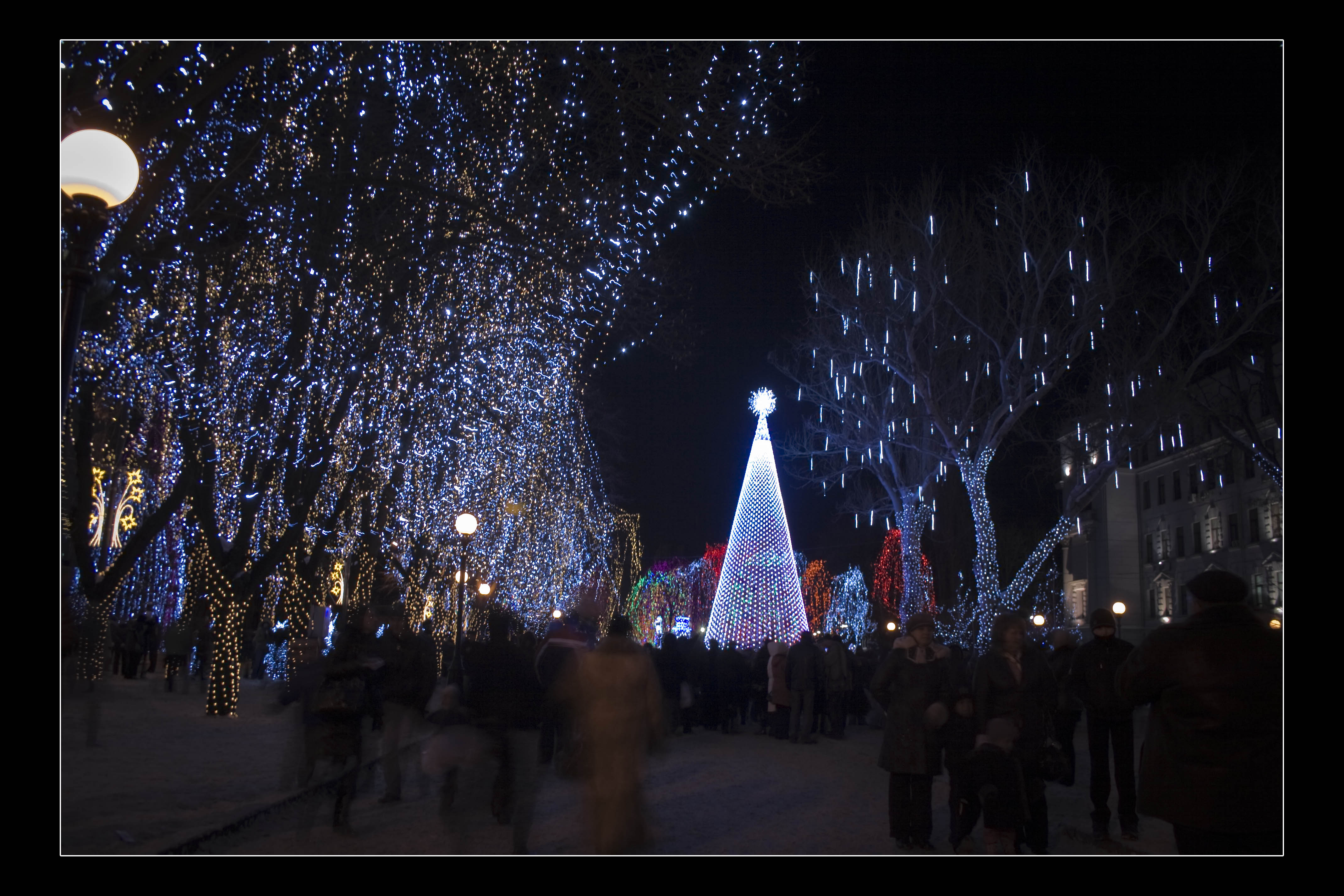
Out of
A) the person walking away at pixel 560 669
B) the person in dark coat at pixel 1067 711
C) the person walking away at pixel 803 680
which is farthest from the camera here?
the person walking away at pixel 803 680

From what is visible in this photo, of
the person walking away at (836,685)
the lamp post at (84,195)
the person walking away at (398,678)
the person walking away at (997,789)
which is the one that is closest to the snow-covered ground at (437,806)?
the person walking away at (398,678)

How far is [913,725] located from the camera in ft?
26.0

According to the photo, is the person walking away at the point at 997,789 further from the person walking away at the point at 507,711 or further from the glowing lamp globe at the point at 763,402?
the glowing lamp globe at the point at 763,402

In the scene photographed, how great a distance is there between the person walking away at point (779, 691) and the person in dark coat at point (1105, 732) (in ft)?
Result: 28.3

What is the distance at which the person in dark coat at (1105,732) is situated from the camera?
8.62 metres

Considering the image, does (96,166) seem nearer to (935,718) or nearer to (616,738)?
(616,738)

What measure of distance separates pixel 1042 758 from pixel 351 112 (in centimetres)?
1074

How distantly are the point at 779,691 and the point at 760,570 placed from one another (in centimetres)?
1375

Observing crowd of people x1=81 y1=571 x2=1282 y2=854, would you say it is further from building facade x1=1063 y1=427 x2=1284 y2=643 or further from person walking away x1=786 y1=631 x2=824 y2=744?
building facade x1=1063 y1=427 x2=1284 y2=643

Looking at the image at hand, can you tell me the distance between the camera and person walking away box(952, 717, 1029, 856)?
22.4ft

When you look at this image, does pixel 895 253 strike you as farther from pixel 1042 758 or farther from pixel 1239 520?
pixel 1239 520

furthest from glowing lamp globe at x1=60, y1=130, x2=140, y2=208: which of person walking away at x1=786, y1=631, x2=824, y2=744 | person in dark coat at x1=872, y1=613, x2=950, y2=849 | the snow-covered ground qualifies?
person walking away at x1=786, y1=631, x2=824, y2=744

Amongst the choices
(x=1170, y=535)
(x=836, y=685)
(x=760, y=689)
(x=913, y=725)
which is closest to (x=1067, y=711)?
(x=913, y=725)
